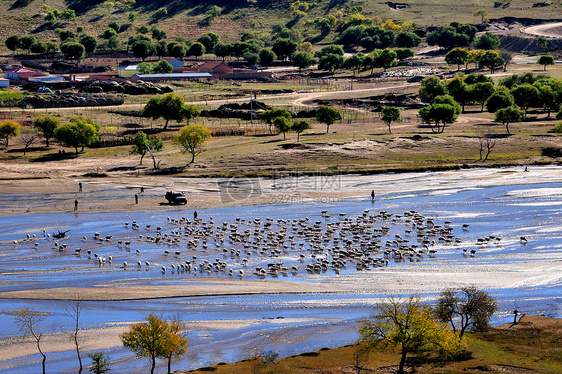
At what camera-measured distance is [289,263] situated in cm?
5925

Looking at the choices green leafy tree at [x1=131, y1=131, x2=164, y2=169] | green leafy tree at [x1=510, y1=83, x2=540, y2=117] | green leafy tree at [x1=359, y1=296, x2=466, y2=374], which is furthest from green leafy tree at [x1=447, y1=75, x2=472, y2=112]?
green leafy tree at [x1=359, y1=296, x2=466, y2=374]

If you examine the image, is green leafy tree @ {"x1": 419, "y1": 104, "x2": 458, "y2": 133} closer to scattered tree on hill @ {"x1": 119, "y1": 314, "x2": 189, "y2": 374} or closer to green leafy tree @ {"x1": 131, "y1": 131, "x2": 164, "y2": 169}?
green leafy tree @ {"x1": 131, "y1": 131, "x2": 164, "y2": 169}

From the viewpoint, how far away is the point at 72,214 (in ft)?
250

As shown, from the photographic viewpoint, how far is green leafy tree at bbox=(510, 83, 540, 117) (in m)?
139

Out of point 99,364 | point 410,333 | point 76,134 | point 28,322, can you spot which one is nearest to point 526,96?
point 76,134

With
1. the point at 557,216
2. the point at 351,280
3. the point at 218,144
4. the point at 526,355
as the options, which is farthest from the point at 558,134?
the point at 526,355

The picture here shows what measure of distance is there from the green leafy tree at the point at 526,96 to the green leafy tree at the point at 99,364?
395 ft

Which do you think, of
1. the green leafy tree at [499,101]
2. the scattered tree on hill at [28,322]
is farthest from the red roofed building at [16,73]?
the scattered tree on hill at [28,322]

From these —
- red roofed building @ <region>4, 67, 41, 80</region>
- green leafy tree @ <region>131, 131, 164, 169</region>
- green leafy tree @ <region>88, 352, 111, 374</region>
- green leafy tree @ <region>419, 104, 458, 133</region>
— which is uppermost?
red roofed building @ <region>4, 67, 41, 80</region>

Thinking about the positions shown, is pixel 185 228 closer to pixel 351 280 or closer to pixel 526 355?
pixel 351 280

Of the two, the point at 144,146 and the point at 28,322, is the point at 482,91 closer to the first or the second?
the point at 144,146

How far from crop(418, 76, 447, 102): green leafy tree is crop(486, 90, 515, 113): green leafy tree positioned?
23.9 metres

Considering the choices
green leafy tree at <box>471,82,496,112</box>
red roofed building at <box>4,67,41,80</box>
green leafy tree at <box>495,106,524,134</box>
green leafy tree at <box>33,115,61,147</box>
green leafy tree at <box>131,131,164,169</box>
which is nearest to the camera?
green leafy tree at <box>131,131,164,169</box>

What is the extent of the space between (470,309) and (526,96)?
347 feet
